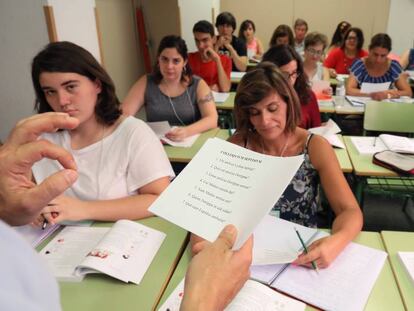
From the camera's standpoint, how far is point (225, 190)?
0.81 meters

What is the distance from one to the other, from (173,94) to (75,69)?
1.35 meters

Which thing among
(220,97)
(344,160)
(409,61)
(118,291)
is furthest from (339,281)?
(409,61)

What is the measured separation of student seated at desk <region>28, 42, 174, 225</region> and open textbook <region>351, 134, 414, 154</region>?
4.74 feet

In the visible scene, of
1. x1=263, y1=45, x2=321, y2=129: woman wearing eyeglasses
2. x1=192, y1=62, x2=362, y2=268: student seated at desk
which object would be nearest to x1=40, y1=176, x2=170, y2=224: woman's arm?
x1=192, y1=62, x2=362, y2=268: student seated at desk

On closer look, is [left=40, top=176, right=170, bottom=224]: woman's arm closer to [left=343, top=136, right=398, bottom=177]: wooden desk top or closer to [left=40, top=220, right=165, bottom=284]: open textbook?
[left=40, top=220, right=165, bottom=284]: open textbook

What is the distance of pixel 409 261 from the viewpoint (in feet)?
3.82

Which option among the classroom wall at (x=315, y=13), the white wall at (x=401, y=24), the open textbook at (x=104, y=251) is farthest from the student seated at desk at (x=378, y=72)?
the classroom wall at (x=315, y=13)

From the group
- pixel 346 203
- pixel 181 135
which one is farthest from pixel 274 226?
pixel 181 135

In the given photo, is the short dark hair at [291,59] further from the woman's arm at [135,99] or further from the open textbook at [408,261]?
the open textbook at [408,261]

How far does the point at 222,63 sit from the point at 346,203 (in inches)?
115

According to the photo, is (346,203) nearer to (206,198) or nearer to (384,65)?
(206,198)

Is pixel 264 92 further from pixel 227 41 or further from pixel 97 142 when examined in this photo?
pixel 227 41

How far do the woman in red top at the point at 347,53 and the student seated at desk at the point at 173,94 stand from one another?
2.55 m

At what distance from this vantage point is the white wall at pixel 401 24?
6.80m
